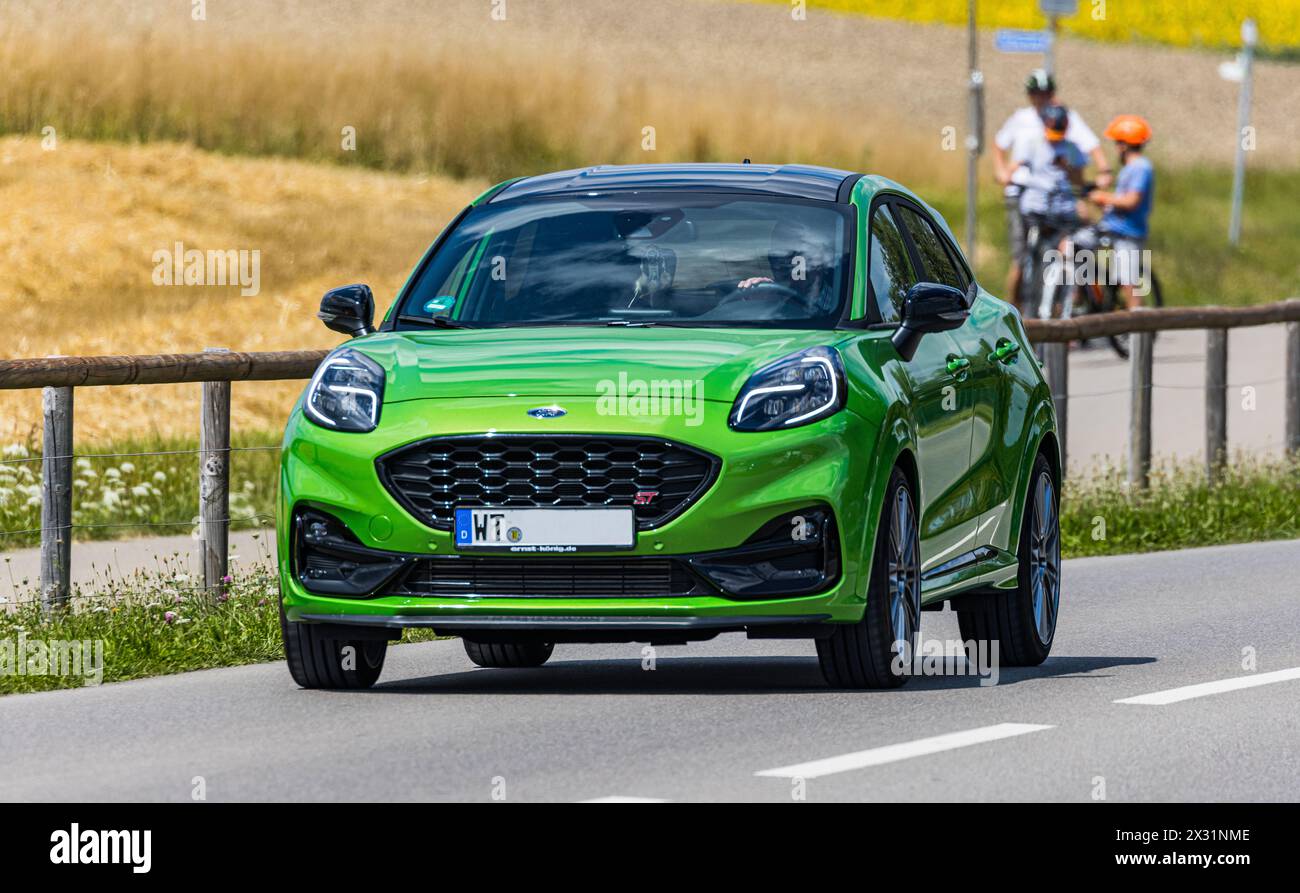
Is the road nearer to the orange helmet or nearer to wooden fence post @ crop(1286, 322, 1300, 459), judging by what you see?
wooden fence post @ crop(1286, 322, 1300, 459)

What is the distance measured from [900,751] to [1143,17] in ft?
237

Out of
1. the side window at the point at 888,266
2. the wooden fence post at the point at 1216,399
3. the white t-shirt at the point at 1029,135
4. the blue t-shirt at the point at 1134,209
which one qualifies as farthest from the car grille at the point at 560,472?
the blue t-shirt at the point at 1134,209

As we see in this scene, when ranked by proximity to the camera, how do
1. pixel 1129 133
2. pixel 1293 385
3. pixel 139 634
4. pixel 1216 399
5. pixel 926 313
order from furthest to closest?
pixel 1129 133 → pixel 1293 385 → pixel 1216 399 → pixel 139 634 → pixel 926 313

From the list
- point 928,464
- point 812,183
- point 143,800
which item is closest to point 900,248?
point 812,183

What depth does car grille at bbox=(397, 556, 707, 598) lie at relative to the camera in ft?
32.4

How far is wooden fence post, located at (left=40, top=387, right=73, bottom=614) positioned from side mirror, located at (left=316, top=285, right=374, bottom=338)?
1918 millimetres

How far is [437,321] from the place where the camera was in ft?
35.8

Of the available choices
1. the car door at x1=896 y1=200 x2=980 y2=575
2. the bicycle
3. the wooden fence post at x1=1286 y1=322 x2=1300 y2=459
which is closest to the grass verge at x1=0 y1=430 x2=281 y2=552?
the car door at x1=896 y1=200 x2=980 y2=575

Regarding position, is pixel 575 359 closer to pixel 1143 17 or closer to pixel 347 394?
pixel 347 394

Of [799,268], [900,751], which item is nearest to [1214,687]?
[799,268]

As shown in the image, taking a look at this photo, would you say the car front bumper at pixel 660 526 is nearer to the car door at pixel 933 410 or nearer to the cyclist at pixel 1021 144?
the car door at pixel 933 410

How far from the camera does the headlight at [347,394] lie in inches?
395

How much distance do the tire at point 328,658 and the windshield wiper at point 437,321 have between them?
112cm

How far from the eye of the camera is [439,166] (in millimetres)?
39406
